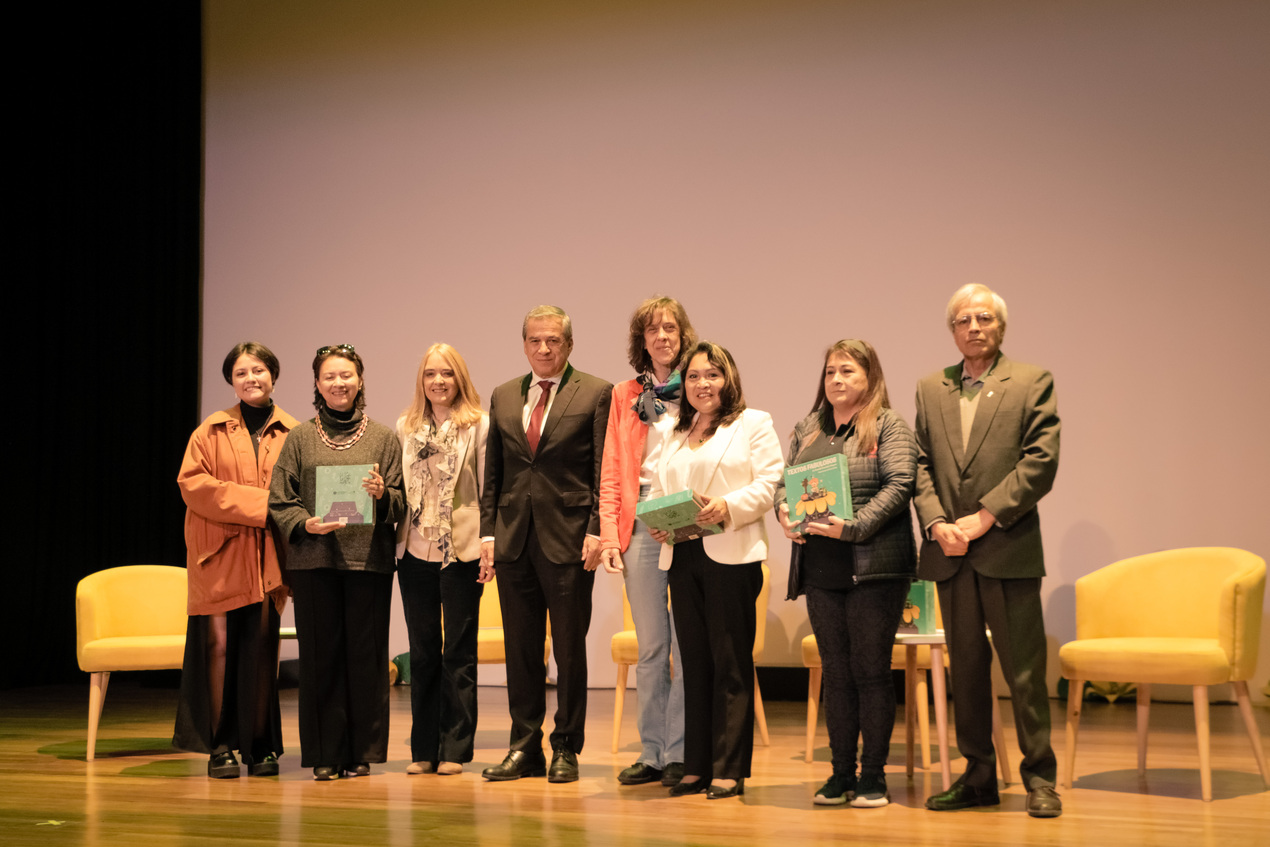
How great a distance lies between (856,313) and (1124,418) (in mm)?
1518

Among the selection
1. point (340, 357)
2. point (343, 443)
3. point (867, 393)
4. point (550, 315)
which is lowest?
point (343, 443)

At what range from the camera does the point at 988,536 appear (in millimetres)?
3242

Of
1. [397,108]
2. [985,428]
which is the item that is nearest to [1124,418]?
[985,428]

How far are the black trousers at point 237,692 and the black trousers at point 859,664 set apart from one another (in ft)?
6.77

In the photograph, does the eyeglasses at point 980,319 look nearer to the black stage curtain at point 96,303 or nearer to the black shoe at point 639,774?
the black shoe at point 639,774

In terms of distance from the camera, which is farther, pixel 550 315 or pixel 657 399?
pixel 550 315

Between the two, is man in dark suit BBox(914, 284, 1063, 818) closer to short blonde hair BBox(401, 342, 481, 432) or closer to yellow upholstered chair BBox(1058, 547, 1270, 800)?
yellow upholstered chair BBox(1058, 547, 1270, 800)

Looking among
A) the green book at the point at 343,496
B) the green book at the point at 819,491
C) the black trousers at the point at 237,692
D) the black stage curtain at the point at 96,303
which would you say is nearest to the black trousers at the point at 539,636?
the green book at the point at 343,496

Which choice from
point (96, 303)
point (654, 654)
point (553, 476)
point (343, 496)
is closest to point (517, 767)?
point (654, 654)

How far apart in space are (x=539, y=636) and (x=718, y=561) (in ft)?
2.64

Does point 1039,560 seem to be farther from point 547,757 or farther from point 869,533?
point 547,757

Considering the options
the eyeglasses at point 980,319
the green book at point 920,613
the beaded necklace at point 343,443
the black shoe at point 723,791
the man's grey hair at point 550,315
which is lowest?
the black shoe at point 723,791

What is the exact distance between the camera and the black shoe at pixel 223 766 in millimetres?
3951

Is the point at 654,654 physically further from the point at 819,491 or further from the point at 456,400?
the point at 456,400
